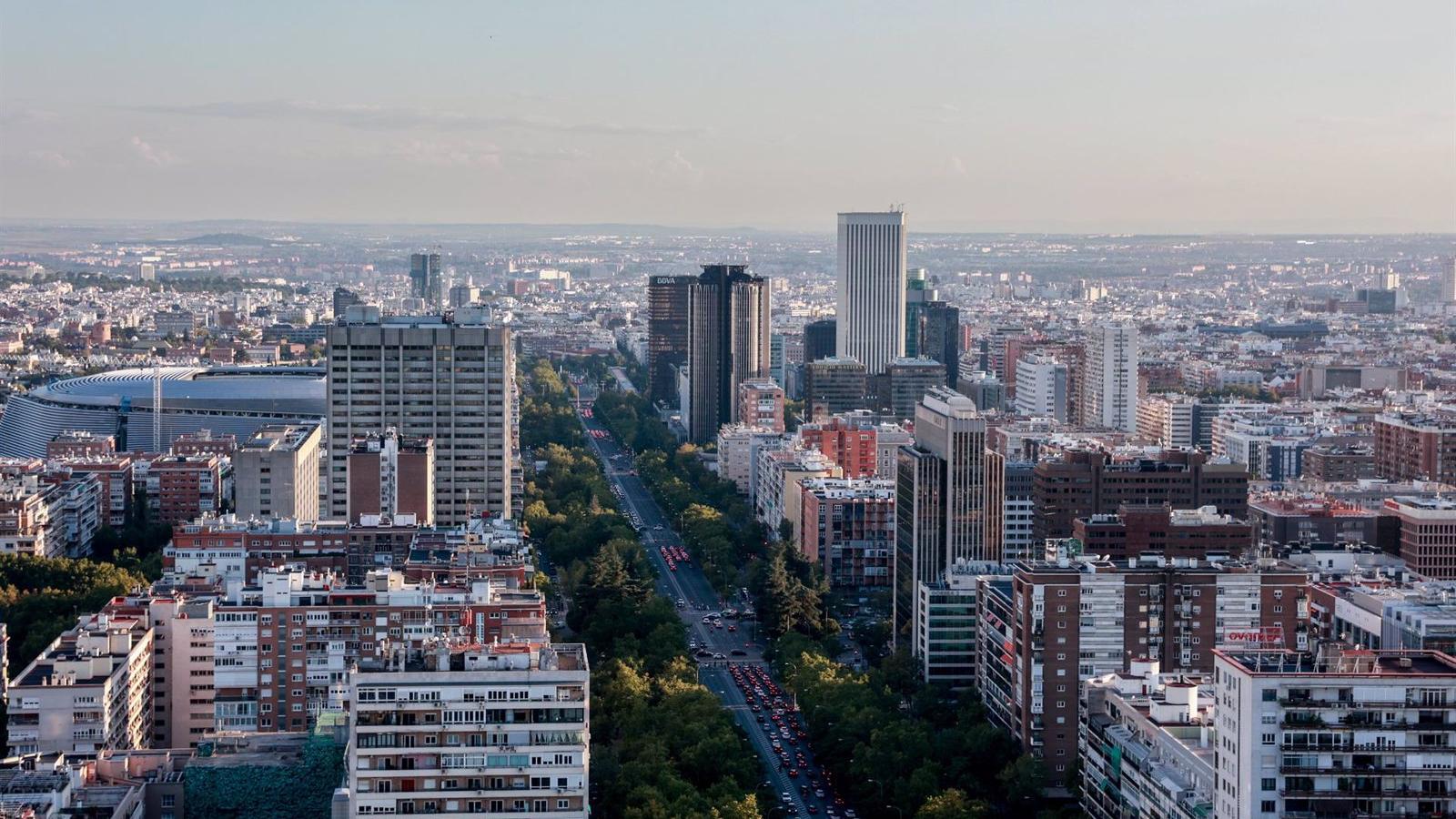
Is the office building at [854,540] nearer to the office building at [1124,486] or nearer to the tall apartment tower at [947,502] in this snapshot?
the office building at [1124,486]

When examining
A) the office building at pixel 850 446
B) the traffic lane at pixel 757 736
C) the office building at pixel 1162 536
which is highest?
the office building at pixel 1162 536

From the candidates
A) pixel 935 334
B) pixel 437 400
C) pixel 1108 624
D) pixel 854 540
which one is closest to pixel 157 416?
pixel 437 400

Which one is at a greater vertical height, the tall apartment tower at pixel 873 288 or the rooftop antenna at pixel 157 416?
the tall apartment tower at pixel 873 288

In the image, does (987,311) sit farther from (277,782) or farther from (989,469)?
(277,782)

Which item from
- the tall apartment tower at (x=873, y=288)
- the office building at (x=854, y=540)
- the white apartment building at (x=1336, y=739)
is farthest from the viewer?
the tall apartment tower at (x=873, y=288)

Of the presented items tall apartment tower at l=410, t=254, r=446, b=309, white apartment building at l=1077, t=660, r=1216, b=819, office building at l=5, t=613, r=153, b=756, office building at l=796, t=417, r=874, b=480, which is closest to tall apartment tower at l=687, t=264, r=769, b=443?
office building at l=796, t=417, r=874, b=480

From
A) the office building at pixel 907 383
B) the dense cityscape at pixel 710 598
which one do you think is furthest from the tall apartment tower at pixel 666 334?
the office building at pixel 907 383

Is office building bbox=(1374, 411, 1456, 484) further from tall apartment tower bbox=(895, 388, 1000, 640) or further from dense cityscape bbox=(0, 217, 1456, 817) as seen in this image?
tall apartment tower bbox=(895, 388, 1000, 640)
